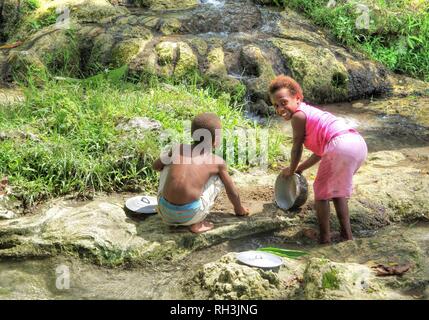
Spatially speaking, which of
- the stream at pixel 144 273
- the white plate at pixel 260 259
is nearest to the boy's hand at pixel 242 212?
the stream at pixel 144 273

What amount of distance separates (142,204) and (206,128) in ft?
3.14

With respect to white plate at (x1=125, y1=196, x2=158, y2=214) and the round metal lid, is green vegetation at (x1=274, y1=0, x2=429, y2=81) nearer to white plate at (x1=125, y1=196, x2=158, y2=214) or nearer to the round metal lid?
the round metal lid

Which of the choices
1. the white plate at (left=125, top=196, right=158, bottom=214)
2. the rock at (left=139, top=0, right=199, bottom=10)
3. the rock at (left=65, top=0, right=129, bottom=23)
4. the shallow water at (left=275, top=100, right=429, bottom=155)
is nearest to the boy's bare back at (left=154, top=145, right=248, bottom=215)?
the white plate at (left=125, top=196, right=158, bottom=214)

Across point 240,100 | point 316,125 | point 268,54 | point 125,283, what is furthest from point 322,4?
point 125,283

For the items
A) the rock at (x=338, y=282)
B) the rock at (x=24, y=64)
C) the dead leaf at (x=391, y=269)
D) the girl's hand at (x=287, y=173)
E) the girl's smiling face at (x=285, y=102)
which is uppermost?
the girl's smiling face at (x=285, y=102)

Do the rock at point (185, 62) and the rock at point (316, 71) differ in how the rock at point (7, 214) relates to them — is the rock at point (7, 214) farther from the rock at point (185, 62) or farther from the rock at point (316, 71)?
the rock at point (316, 71)

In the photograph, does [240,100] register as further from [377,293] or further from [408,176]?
[377,293]

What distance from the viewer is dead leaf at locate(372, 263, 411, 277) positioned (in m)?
3.59

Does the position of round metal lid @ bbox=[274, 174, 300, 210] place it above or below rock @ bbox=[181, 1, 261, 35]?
below

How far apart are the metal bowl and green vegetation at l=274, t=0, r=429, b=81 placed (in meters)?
5.16

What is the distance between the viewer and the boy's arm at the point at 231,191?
14.9 feet

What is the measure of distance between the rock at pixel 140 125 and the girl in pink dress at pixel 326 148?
1.60 m

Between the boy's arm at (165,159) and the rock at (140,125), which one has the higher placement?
the boy's arm at (165,159)

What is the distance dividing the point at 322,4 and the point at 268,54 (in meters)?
2.48
